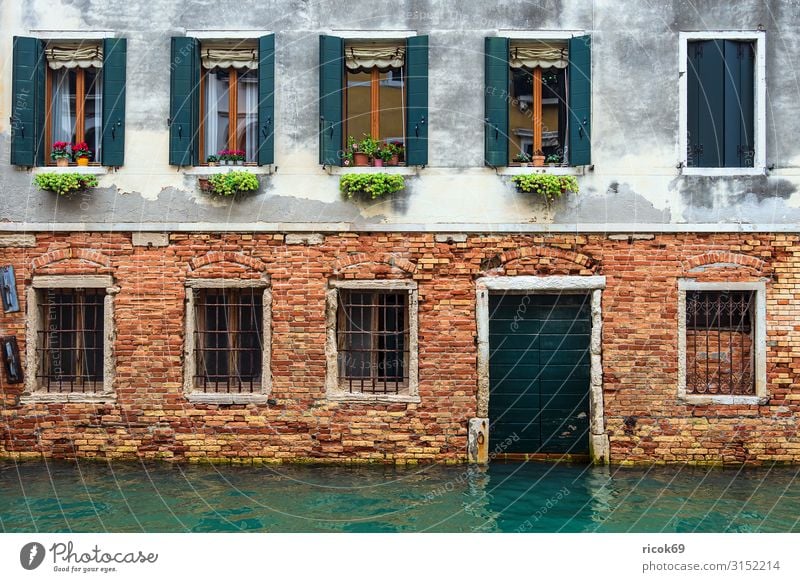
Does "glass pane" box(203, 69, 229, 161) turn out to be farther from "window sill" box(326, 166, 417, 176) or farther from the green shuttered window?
the green shuttered window

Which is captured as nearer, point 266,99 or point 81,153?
point 266,99

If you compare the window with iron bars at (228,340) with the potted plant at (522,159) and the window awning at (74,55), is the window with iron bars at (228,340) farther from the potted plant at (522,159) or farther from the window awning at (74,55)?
the potted plant at (522,159)

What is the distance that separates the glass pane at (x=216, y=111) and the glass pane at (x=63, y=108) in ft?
5.42

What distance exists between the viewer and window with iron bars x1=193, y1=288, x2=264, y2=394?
11250mm

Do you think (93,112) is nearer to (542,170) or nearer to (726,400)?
(542,170)

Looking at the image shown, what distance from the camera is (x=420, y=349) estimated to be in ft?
36.1

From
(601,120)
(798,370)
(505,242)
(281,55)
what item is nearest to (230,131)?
(281,55)

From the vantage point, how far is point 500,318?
11141mm

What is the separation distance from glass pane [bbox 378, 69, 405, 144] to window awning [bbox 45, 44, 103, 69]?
3.41 metres

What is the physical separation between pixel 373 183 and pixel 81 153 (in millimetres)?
3552

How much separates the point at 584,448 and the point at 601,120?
3914 mm

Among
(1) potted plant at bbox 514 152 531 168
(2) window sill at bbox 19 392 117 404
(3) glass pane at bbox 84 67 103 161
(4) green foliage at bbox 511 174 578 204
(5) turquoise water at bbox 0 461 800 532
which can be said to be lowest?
(5) turquoise water at bbox 0 461 800 532

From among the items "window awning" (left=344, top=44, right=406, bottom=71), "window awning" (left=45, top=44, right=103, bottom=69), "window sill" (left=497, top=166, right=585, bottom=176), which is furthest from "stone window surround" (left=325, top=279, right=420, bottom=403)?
"window awning" (left=45, top=44, right=103, bottom=69)

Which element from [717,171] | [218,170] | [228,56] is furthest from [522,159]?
[228,56]
